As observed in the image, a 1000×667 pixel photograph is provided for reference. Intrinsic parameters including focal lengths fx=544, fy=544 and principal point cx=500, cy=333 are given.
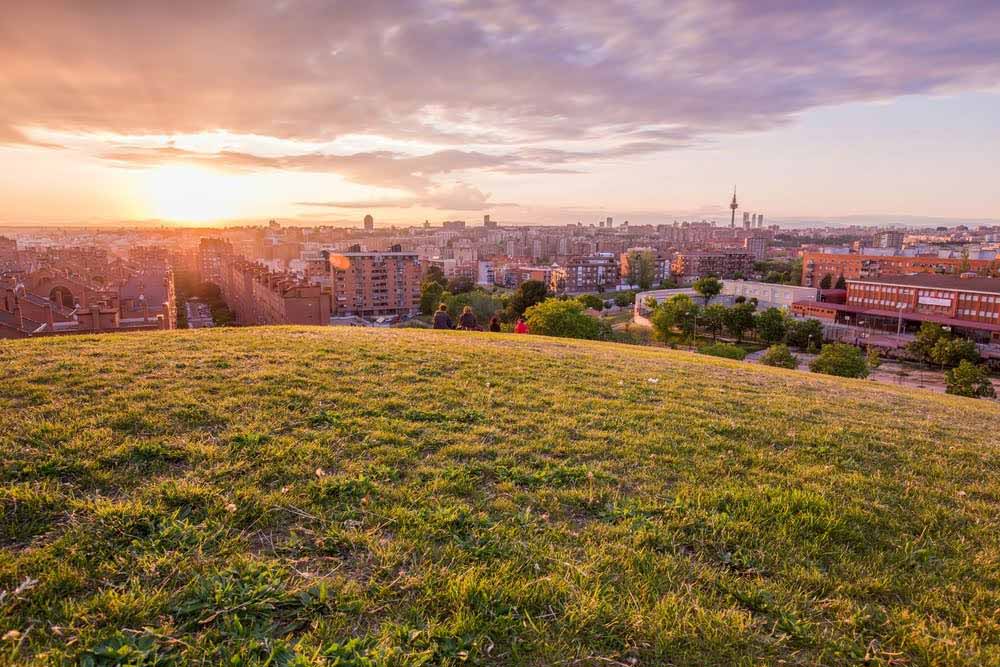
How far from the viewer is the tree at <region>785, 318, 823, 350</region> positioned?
2078 inches

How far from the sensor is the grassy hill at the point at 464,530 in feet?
9.32

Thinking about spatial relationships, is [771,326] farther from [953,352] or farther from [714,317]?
[953,352]

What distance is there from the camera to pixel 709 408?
7395 millimetres

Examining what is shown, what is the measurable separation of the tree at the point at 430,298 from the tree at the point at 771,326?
→ 3974 centimetres

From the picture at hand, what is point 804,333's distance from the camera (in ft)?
174

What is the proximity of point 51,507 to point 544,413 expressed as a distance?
4579mm

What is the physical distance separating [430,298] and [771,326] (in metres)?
44.0

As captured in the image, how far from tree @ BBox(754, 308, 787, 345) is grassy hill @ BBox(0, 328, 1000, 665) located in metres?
50.4

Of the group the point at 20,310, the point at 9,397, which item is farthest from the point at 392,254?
the point at 9,397

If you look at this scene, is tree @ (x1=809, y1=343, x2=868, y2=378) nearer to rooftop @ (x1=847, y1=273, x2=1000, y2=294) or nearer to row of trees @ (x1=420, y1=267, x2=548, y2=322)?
row of trees @ (x1=420, y1=267, x2=548, y2=322)

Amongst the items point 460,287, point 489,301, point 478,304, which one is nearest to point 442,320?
point 478,304

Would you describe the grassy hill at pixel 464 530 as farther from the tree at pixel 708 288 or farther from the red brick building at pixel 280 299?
the tree at pixel 708 288

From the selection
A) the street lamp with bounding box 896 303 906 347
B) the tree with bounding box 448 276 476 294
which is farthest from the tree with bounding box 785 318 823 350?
the tree with bounding box 448 276 476 294

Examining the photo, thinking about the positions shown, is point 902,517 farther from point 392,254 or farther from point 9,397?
point 392,254
